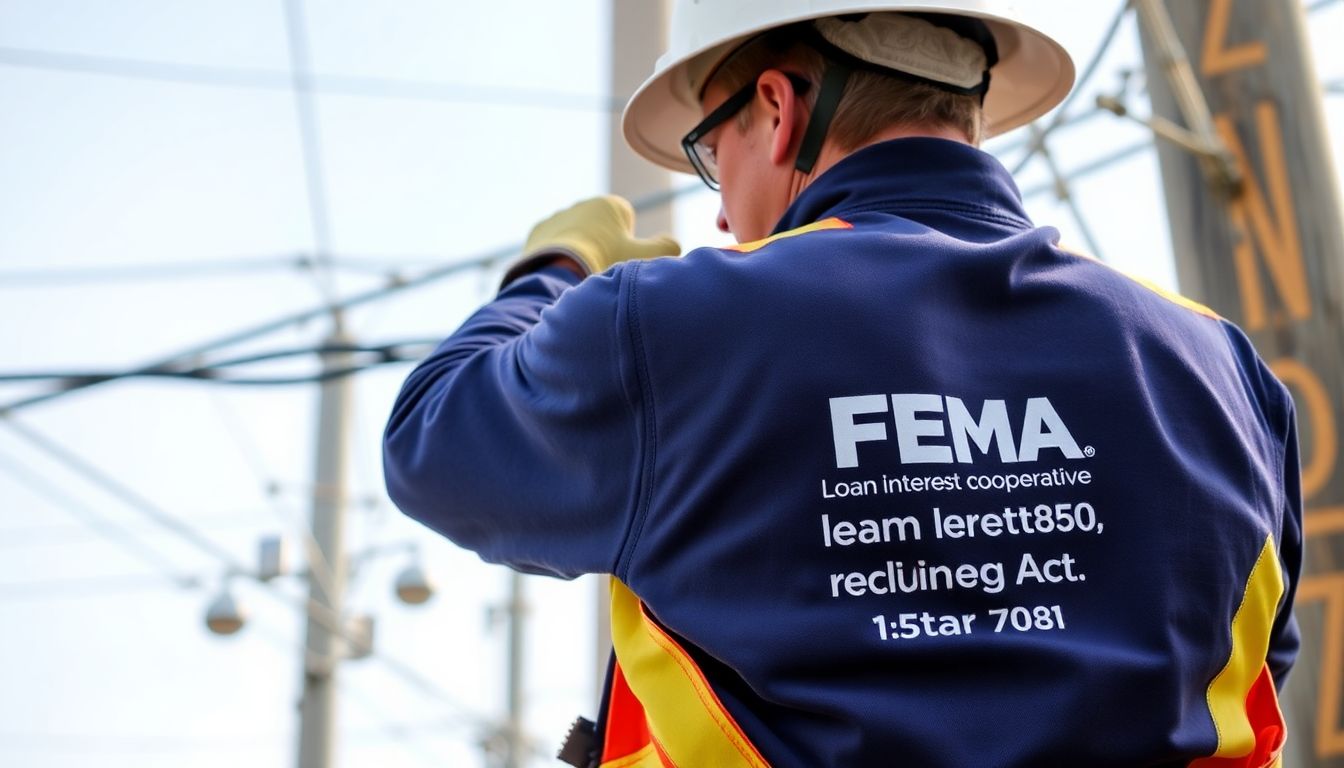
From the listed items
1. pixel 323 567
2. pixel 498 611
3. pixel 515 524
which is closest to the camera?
pixel 515 524

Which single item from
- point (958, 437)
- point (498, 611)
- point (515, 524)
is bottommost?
point (498, 611)

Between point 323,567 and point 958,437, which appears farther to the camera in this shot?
point 323,567

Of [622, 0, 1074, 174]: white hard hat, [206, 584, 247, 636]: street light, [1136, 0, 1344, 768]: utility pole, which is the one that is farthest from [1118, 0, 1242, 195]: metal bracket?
[206, 584, 247, 636]: street light

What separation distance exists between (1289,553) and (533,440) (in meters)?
0.87

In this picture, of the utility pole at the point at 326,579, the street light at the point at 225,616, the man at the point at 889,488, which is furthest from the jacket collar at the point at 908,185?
the street light at the point at 225,616

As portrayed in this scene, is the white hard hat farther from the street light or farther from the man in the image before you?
the street light

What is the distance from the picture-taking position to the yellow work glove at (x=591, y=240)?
6.35 ft

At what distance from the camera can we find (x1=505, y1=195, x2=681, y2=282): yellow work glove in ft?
6.35

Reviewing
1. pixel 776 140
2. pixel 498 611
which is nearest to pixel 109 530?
pixel 776 140

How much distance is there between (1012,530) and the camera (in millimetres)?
1425

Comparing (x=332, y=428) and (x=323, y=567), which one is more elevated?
(x=332, y=428)

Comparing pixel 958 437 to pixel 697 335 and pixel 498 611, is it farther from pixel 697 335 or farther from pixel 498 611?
pixel 498 611

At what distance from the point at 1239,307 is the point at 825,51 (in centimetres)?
213

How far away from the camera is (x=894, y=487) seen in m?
1.41
